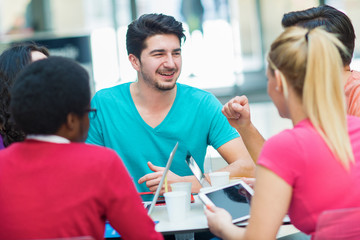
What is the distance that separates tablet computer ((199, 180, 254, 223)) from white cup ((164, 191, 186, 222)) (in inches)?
3.1

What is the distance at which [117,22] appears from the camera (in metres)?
9.07

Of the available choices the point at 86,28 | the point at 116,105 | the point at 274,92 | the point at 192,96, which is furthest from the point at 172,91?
the point at 86,28

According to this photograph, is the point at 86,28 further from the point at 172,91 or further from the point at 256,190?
the point at 256,190

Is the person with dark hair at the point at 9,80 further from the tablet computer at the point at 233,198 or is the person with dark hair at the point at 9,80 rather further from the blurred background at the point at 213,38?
the blurred background at the point at 213,38

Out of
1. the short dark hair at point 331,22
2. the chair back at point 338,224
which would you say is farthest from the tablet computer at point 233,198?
the short dark hair at point 331,22

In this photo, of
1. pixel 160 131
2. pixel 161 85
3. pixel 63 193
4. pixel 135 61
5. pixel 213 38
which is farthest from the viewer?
pixel 213 38

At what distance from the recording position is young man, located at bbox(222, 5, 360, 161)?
6.12 feet

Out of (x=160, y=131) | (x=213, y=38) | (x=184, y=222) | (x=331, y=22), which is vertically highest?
(x=331, y=22)

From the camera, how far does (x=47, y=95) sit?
3.68ft

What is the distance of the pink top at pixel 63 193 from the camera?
110 cm

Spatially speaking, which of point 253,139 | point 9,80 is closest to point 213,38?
point 253,139

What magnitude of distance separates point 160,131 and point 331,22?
2.96 ft

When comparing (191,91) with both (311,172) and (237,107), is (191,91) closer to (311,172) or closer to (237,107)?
(237,107)

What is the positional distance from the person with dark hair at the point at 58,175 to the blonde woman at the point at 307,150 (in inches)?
11.9
